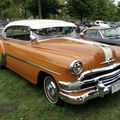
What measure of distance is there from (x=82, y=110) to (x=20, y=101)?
4.42 feet

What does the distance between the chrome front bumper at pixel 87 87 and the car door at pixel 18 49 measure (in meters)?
1.28

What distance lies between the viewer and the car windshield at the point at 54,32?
5.58 m

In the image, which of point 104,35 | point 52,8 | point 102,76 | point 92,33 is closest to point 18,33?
point 102,76

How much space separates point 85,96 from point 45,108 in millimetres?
963

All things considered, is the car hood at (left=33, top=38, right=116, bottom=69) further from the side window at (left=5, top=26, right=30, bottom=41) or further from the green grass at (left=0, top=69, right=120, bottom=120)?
the green grass at (left=0, top=69, right=120, bottom=120)

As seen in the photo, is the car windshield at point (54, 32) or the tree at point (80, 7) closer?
the car windshield at point (54, 32)

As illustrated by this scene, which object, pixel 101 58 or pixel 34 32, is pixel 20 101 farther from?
pixel 101 58

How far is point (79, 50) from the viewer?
15.4 ft

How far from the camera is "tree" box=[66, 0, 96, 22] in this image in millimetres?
35453

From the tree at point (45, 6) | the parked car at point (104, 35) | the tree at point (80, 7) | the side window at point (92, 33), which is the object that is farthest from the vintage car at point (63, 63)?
the tree at point (80, 7)

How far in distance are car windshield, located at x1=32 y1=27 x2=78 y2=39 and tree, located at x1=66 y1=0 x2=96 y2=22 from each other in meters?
30.0

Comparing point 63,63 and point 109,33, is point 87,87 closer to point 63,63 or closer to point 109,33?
point 63,63

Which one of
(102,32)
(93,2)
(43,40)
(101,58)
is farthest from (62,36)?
(93,2)

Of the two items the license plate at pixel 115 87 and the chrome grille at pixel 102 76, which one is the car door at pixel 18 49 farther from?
the license plate at pixel 115 87
